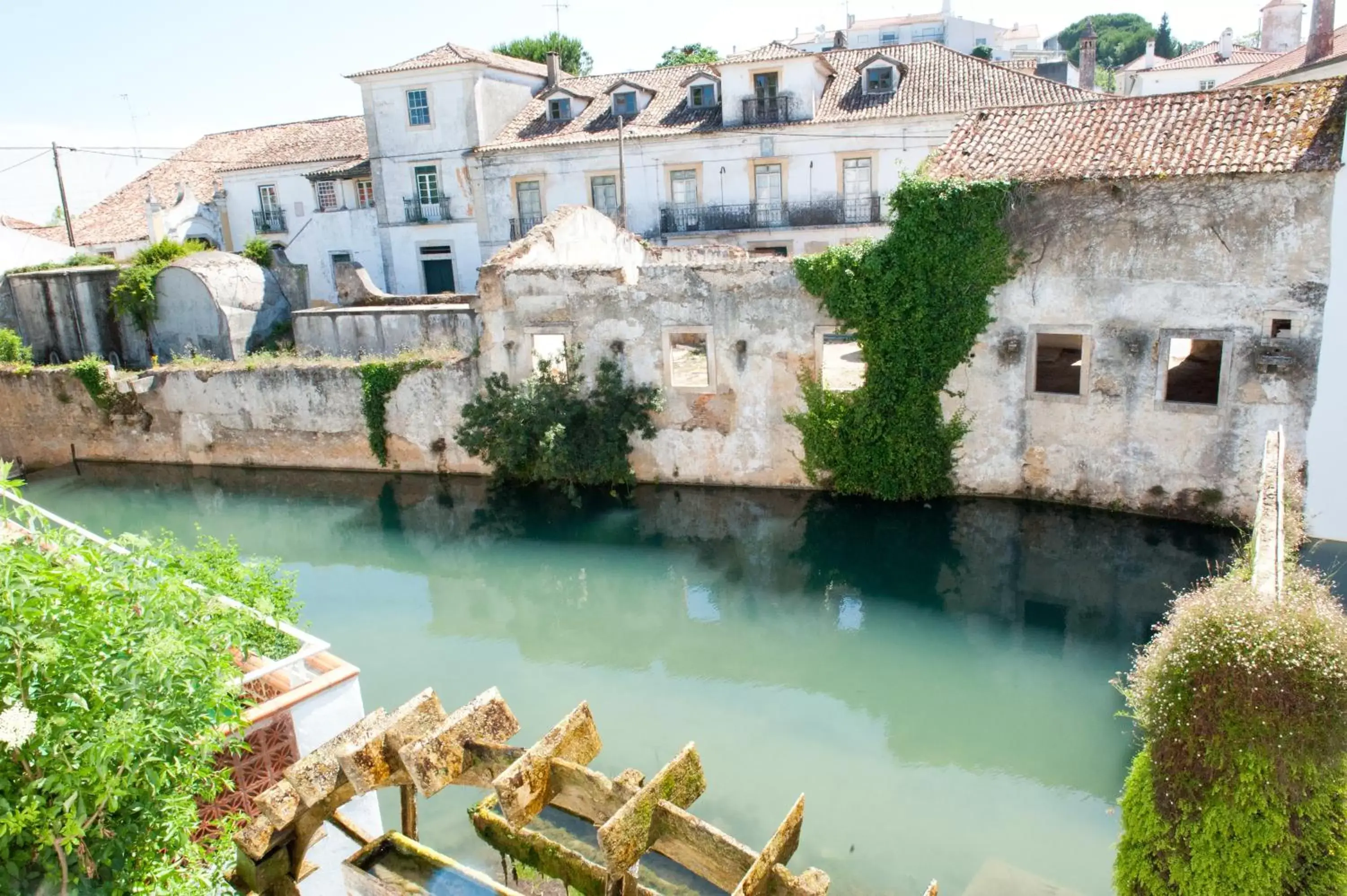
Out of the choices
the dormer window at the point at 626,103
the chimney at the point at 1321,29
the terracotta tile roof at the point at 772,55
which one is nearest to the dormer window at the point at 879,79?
the terracotta tile roof at the point at 772,55

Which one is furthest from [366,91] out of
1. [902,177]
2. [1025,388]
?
[1025,388]

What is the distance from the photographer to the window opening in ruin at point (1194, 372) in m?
15.7

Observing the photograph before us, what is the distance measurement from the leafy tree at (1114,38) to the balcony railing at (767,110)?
165 feet

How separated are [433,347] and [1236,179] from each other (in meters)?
15.2

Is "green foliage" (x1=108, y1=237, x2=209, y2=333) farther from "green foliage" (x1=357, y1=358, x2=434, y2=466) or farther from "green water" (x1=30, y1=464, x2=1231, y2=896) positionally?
"green foliage" (x1=357, y1=358, x2=434, y2=466)

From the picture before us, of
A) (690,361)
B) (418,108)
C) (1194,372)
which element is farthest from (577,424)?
(418,108)

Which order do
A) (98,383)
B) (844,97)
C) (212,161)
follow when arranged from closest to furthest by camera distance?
(98,383), (844,97), (212,161)

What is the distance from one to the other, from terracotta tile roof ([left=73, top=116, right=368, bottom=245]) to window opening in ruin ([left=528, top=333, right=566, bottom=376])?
1551 cm

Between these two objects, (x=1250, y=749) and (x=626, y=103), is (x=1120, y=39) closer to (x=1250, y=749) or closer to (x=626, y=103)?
(x=626, y=103)

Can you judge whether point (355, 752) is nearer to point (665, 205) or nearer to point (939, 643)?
point (939, 643)

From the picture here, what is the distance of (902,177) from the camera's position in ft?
48.8

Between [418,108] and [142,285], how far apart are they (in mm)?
9412

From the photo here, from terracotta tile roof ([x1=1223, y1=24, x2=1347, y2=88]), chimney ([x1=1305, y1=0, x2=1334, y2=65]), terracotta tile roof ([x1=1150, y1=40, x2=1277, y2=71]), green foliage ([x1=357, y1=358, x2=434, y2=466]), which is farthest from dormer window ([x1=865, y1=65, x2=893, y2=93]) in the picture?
terracotta tile roof ([x1=1150, y1=40, x2=1277, y2=71])

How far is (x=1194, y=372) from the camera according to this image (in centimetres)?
1783
